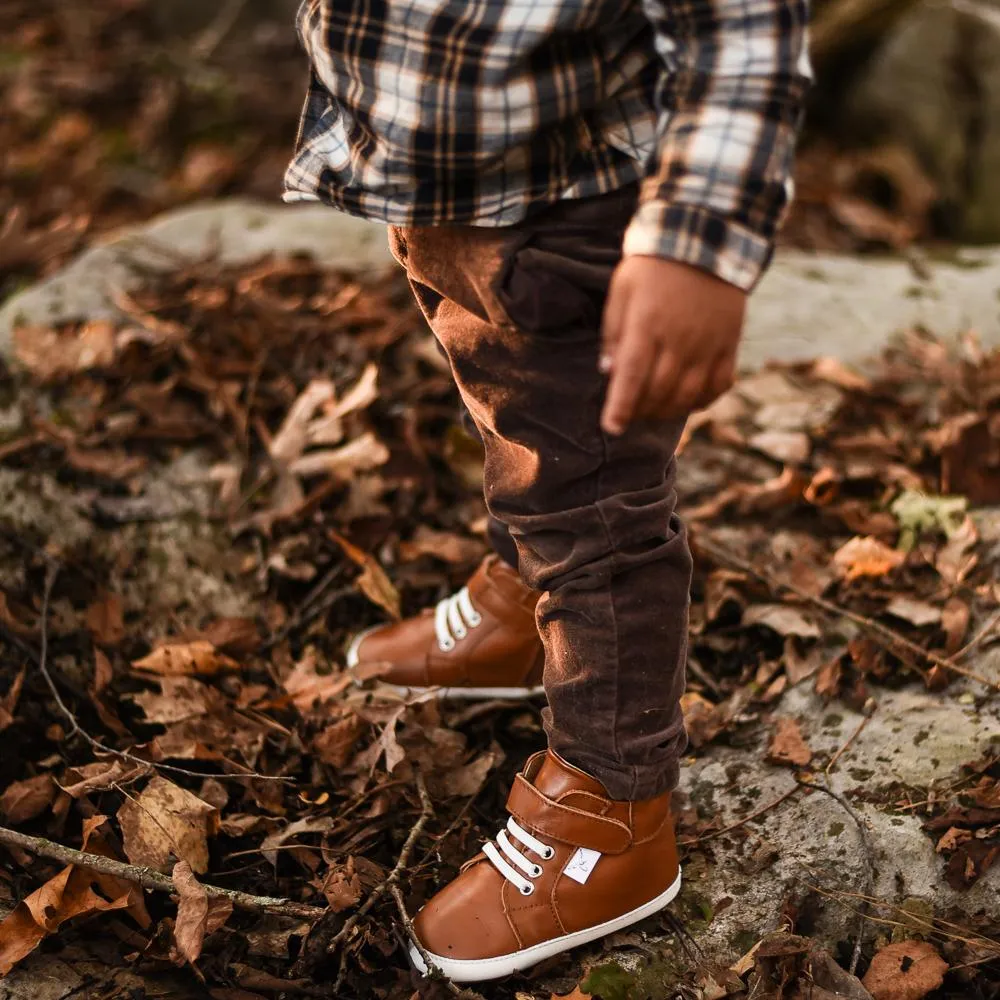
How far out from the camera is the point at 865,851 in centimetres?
177

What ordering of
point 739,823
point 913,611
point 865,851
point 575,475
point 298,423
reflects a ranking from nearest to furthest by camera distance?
point 575,475 < point 865,851 < point 739,823 < point 913,611 < point 298,423

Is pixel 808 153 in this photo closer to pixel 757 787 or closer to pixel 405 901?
pixel 757 787

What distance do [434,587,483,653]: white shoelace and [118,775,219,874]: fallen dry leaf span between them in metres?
0.60

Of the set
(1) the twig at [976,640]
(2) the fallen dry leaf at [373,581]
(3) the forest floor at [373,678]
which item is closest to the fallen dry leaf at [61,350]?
(3) the forest floor at [373,678]

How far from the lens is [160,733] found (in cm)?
216

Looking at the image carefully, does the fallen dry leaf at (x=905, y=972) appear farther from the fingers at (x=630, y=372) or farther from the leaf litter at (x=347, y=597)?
the fingers at (x=630, y=372)

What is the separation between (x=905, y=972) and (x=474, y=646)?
3.33ft

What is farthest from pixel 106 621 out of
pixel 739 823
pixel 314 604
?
pixel 739 823

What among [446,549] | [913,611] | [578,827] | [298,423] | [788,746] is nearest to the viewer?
[578,827]

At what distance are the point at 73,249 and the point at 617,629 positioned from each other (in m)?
3.06

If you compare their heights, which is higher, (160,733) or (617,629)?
(617,629)

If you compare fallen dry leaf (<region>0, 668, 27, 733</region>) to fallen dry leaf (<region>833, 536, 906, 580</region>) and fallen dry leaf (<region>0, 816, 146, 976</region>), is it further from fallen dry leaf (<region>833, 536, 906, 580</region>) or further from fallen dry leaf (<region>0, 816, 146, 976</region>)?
fallen dry leaf (<region>833, 536, 906, 580</region>)

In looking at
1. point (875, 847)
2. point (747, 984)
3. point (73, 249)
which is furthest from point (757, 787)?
point (73, 249)

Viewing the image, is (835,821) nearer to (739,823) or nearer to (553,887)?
(739,823)
